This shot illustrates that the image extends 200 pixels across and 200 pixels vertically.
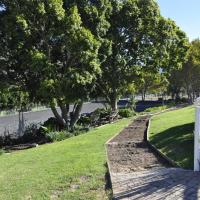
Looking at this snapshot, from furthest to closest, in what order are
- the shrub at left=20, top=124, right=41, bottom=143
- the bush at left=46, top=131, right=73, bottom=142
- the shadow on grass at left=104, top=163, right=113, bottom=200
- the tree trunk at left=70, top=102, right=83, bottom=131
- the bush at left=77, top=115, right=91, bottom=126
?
the bush at left=77, top=115, right=91, bottom=126 < the tree trunk at left=70, top=102, right=83, bottom=131 < the shrub at left=20, top=124, right=41, bottom=143 < the bush at left=46, top=131, right=73, bottom=142 < the shadow on grass at left=104, top=163, right=113, bottom=200

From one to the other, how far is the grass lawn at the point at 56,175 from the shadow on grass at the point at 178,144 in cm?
190

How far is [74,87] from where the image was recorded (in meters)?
22.1

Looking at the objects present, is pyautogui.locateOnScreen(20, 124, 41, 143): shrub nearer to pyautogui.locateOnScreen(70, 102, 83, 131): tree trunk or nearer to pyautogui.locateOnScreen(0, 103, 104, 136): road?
pyautogui.locateOnScreen(0, 103, 104, 136): road

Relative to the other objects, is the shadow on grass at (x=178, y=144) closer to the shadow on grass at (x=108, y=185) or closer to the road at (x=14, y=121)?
the shadow on grass at (x=108, y=185)

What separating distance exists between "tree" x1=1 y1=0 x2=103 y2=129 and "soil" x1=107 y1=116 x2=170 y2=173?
17.6 feet

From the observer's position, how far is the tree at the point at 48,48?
20.3 metres

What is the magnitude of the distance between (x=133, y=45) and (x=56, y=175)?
23390 mm

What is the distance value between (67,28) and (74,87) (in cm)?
316

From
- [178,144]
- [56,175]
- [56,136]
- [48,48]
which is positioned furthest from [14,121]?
[56,175]

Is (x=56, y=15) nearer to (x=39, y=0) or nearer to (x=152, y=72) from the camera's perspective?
(x=39, y=0)

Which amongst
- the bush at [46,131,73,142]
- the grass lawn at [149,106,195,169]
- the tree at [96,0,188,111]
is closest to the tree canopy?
the tree at [96,0,188,111]

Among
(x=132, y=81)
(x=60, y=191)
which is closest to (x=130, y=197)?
(x=60, y=191)

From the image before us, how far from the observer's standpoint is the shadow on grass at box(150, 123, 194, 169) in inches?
434

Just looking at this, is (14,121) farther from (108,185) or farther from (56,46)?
(108,185)
